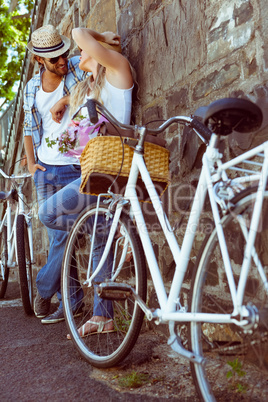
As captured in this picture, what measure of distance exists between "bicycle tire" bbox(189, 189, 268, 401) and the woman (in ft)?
3.63

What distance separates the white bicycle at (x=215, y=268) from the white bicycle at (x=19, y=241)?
1.37 metres

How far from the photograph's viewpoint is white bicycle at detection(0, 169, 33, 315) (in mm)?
3916

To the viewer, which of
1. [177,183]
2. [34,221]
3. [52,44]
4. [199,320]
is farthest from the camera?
[34,221]

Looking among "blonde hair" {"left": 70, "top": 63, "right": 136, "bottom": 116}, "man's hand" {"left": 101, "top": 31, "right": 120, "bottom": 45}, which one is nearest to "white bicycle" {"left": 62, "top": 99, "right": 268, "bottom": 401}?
"blonde hair" {"left": 70, "top": 63, "right": 136, "bottom": 116}

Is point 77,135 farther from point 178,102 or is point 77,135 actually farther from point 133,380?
point 133,380

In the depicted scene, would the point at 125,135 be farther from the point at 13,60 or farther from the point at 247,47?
the point at 13,60

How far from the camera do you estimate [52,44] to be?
3689 mm

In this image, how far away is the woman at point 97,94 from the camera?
9.81 feet

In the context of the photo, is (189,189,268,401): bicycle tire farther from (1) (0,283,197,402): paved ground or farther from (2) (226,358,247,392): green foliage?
(1) (0,283,197,402): paved ground

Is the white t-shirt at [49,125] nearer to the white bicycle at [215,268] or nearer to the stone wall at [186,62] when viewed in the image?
the stone wall at [186,62]

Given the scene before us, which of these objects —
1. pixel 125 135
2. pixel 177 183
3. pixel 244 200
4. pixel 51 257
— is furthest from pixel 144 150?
pixel 51 257

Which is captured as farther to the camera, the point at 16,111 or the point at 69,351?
the point at 16,111

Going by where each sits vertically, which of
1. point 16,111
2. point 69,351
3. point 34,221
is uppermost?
point 16,111

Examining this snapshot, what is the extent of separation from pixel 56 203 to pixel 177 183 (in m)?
0.80
